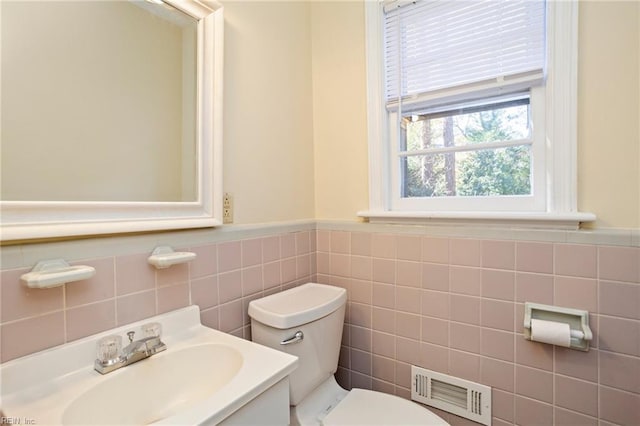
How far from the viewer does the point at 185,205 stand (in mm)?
1052

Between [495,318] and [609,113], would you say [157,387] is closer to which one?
[495,318]

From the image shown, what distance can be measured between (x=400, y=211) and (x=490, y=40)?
766 mm

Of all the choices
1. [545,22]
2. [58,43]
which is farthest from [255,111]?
[545,22]

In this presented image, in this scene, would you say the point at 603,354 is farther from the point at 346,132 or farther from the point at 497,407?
the point at 346,132

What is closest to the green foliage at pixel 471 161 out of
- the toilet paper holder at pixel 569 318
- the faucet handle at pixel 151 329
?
the toilet paper holder at pixel 569 318

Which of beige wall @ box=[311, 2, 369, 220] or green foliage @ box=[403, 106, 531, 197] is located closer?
green foliage @ box=[403, 106, 531, 197]

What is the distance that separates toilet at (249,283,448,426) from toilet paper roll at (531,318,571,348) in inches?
17.2

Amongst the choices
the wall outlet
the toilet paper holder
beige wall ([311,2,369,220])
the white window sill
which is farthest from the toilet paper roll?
the wall outlet

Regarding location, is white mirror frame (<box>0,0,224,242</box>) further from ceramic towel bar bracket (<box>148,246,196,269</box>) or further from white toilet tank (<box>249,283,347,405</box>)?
white toilet tank (<box>249,283,347,405</box>)

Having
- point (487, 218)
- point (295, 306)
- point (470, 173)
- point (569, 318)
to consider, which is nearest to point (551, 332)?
point (569, 318)

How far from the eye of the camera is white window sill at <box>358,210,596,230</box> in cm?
107

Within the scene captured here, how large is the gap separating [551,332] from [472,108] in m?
0.88

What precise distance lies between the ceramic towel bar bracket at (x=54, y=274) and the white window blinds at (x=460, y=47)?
1.32m

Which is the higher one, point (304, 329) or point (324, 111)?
point (324, 111)
